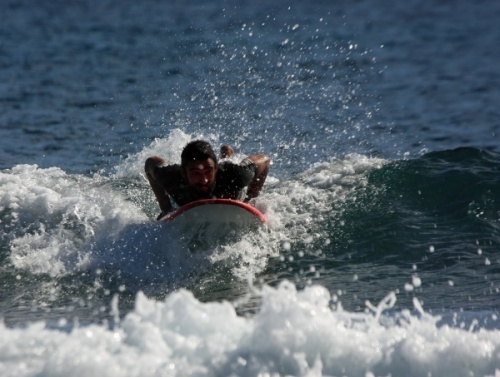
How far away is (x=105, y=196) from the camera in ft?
36.7

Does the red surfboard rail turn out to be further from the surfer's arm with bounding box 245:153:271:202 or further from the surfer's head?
the surfer's arm with bounding box 245:153:271:202

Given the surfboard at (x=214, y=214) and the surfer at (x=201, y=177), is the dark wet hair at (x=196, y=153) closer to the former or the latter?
the surfer at (x=201, y=177)

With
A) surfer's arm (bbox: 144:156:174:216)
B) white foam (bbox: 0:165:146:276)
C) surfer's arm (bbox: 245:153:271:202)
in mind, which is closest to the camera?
white foam (bbox: 0:165:146:276)

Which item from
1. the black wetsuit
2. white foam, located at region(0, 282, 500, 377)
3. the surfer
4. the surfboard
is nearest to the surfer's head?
the surfer

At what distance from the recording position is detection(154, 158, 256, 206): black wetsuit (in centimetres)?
922

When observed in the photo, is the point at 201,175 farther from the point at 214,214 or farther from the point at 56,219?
the point at 56,219

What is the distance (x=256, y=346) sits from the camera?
5.94 metres

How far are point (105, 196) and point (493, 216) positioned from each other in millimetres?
3977

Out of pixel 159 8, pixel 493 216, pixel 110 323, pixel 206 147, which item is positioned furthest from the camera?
pixel 159 8

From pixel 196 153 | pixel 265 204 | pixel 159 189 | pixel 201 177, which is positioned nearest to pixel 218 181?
pixel 201 177

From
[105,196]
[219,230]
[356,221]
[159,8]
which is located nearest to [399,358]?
[219,230]

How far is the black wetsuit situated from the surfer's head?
5.2 inches

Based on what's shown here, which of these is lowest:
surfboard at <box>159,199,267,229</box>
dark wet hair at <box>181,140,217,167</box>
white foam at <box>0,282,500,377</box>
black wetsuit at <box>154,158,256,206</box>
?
white foam at <box>0,282,500,377</box>

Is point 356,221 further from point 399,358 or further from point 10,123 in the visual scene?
point 10,123
